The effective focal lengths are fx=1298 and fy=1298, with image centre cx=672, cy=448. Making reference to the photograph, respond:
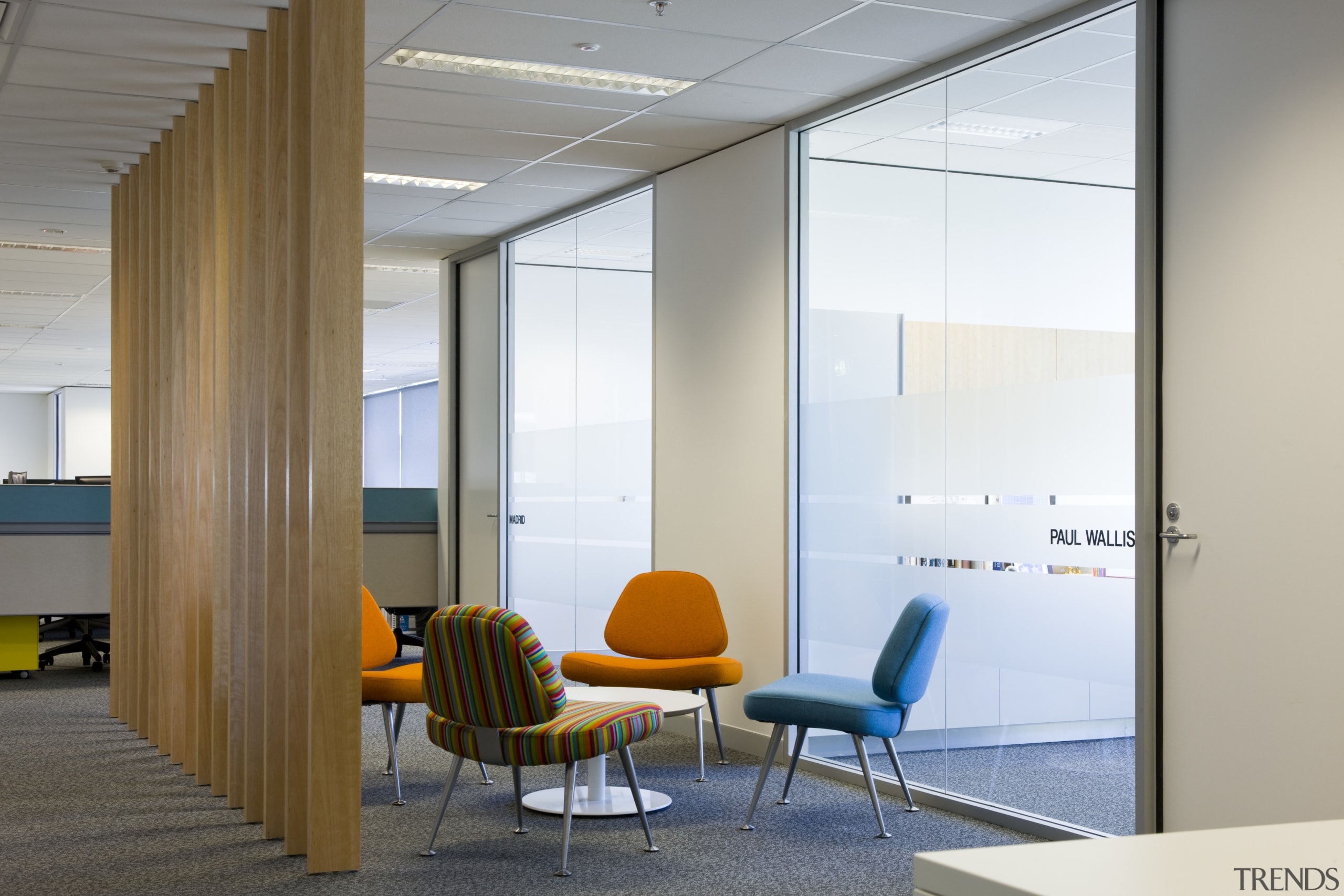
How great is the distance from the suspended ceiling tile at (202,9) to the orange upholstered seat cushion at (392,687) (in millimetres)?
2615

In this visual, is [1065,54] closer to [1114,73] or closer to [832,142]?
[1114,73]

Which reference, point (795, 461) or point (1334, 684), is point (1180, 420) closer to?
point (1334, 684)

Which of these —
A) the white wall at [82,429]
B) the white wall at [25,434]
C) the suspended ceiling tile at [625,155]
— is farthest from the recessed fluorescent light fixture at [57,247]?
the white wall at [25,434]

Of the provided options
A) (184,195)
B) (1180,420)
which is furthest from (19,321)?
(1180,420)

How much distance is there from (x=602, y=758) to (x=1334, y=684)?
2.73 m

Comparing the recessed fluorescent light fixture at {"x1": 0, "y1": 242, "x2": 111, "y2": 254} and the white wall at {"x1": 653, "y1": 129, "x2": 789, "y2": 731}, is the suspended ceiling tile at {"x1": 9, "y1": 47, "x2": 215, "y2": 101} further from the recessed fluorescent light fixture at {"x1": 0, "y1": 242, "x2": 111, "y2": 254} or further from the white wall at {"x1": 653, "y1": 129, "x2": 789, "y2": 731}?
the recessed fluorescent light fixture at {"x1": 0, "y1": 242, "x2": 111, "y2": 254}

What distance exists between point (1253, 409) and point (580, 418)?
4.92m

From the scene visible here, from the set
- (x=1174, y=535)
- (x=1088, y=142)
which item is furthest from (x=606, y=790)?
(x=1088, y=142)

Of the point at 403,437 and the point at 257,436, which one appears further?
the point at 403,437

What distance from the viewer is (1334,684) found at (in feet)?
12.1

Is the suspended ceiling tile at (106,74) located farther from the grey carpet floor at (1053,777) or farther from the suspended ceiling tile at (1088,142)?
the grey carpet floor at (1053,777)

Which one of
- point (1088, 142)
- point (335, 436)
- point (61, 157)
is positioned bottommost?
point (335, 436)

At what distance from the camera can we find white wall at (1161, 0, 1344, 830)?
3736 millimetres

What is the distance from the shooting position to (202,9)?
478 centimetres
